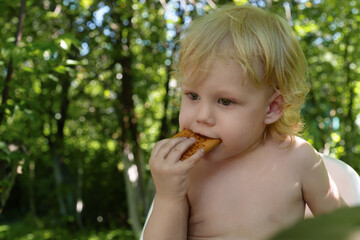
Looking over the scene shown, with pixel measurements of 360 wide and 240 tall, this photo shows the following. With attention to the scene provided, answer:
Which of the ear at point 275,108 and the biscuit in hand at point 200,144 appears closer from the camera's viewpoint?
the biscuit in hand at point 200,144

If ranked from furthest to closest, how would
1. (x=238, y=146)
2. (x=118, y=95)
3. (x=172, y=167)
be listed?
(x=118, y=95) < (x=238, y=146) < (x=172, y=167)

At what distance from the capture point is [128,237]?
457 centimetres

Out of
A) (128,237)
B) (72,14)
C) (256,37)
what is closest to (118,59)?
(72,14)

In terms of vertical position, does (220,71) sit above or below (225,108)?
above

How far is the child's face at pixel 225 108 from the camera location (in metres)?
1.22

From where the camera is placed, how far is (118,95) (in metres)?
4.38

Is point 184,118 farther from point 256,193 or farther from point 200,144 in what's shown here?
point 256,193

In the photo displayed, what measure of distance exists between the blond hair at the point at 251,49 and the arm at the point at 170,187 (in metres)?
0.21

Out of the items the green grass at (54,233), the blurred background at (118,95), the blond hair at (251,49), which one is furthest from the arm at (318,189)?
the green grass at (54,233)

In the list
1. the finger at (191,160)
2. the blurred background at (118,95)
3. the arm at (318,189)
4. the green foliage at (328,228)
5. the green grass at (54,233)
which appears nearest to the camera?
the green foliage at (328,228)

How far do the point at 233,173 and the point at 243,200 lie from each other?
0.08 metres

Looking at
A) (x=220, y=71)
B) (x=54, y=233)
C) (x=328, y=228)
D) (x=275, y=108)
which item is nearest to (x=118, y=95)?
(x=54, y=233)

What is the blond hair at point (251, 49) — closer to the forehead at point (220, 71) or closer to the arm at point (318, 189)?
the forehead at point (220, 71)

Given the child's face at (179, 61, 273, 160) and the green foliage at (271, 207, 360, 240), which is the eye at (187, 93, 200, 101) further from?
the green foliage at (271, 207, 360, 240)
